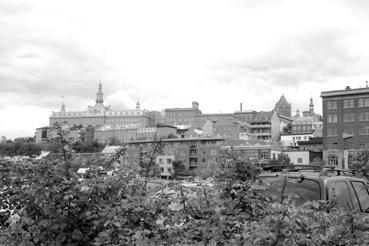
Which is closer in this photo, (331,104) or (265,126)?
(331,104)

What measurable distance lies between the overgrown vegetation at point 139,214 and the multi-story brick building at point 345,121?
347ft

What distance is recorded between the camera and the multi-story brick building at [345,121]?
10719 centimetres

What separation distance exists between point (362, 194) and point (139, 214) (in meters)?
5.55

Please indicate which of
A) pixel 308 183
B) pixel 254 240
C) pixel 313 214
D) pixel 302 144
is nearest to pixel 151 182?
pixel 313 214

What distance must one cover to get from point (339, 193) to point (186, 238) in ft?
16.1

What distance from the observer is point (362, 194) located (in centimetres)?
884

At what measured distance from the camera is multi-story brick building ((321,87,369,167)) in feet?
352

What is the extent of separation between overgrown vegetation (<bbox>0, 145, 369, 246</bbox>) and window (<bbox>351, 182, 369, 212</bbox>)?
3498mm

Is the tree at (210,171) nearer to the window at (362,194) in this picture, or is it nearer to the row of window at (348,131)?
the window at (362,194)

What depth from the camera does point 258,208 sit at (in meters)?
5.06

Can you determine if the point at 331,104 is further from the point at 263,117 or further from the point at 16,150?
the point at 16,150

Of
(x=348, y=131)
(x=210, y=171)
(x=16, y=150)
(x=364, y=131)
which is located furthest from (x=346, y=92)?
(x=210, y=171)

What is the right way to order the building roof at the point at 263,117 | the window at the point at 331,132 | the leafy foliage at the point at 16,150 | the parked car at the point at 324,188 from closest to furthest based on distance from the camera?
the leafy foliage at the point at 16,150
the parked car at the point at 324,188
the window at the point at 331,132
the building roof at the point at 263,117

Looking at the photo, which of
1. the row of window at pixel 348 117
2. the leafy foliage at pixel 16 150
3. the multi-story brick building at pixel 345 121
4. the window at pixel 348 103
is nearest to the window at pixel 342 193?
the leafy foliage at pixel 16 150
